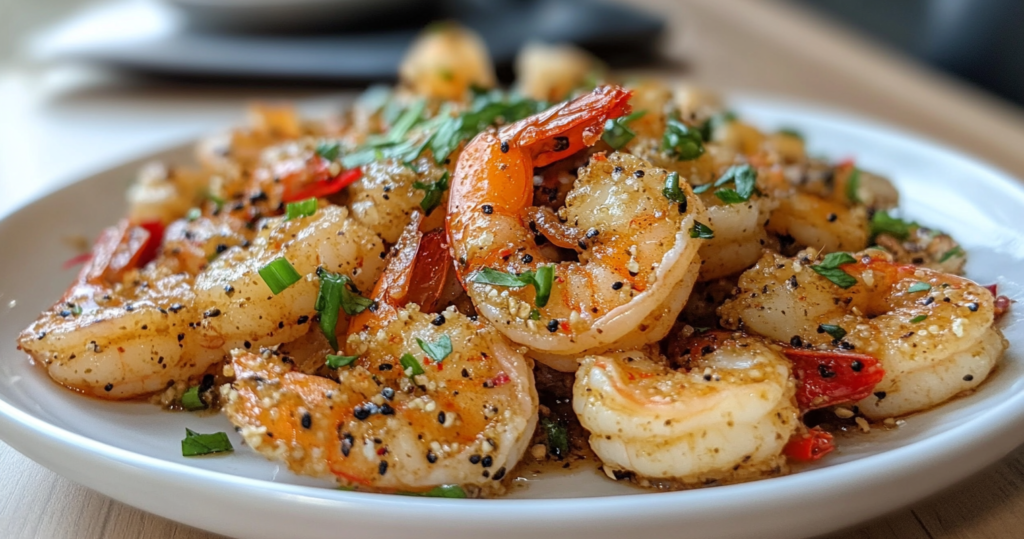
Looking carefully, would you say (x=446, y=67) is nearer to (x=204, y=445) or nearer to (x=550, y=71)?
(x=550, y=71)

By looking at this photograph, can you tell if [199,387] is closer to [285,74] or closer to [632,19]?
[285,74]

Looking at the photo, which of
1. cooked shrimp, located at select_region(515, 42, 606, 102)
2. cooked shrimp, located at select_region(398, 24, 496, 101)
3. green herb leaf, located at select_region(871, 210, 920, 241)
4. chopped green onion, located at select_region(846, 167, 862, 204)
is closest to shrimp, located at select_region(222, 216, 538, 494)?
green herb leaf, located at select_region(871, 210, 920, 241)

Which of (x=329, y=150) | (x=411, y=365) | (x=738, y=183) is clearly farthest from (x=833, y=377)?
(x=329, y=150)

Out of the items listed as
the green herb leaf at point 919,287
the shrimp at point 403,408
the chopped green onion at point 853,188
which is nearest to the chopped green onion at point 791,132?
the chopped green onion at point 853,188

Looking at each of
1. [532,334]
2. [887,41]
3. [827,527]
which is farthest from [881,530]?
[887,41]

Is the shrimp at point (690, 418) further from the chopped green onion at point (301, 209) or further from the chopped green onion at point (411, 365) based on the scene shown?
the chopped green onion at point (301, 209)

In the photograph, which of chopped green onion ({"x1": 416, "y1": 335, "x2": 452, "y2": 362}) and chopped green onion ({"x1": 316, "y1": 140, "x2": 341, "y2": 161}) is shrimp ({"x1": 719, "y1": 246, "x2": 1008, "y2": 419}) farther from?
chopped green onion ({"x1": 316, "y1": 140, "x2": 341, "y2": 161})
